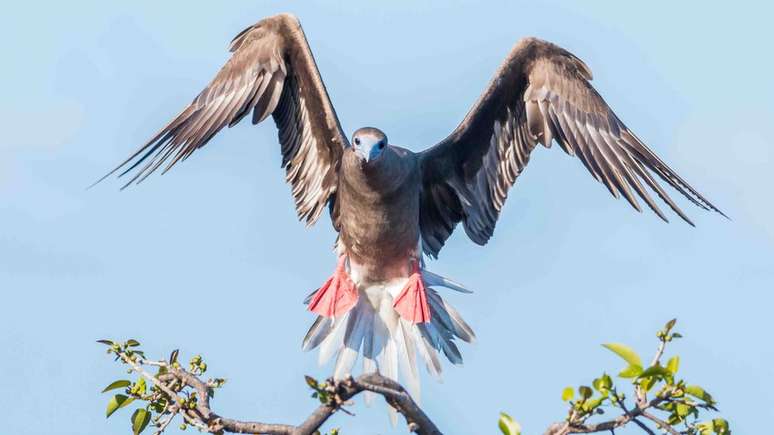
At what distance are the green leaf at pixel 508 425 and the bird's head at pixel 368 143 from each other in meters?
3.94

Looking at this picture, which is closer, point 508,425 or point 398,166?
point 508,425

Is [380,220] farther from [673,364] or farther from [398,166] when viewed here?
[673,364]

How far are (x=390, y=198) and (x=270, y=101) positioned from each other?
1.39m

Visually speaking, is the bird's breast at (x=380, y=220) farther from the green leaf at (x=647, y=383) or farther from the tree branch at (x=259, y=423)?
the green leaf at (x=647, y=383)

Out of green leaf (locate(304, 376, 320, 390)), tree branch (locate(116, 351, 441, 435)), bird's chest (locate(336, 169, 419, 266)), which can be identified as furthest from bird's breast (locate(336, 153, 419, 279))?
green leaf (locate(304, 376, 320, 390))

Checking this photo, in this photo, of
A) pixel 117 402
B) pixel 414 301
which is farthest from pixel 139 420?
pixel 414 301

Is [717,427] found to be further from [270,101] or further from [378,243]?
[270,101]

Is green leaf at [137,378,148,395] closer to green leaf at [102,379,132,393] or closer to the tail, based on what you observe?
green leaf at [102,379,132,393]

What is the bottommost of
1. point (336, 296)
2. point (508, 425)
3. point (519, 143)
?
point (508, 425)

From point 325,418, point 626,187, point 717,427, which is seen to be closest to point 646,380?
point 717,427

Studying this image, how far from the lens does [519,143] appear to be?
32.1ft

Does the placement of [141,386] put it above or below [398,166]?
below

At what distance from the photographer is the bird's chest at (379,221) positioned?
29.6 feet

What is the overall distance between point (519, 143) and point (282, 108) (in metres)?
2.02
